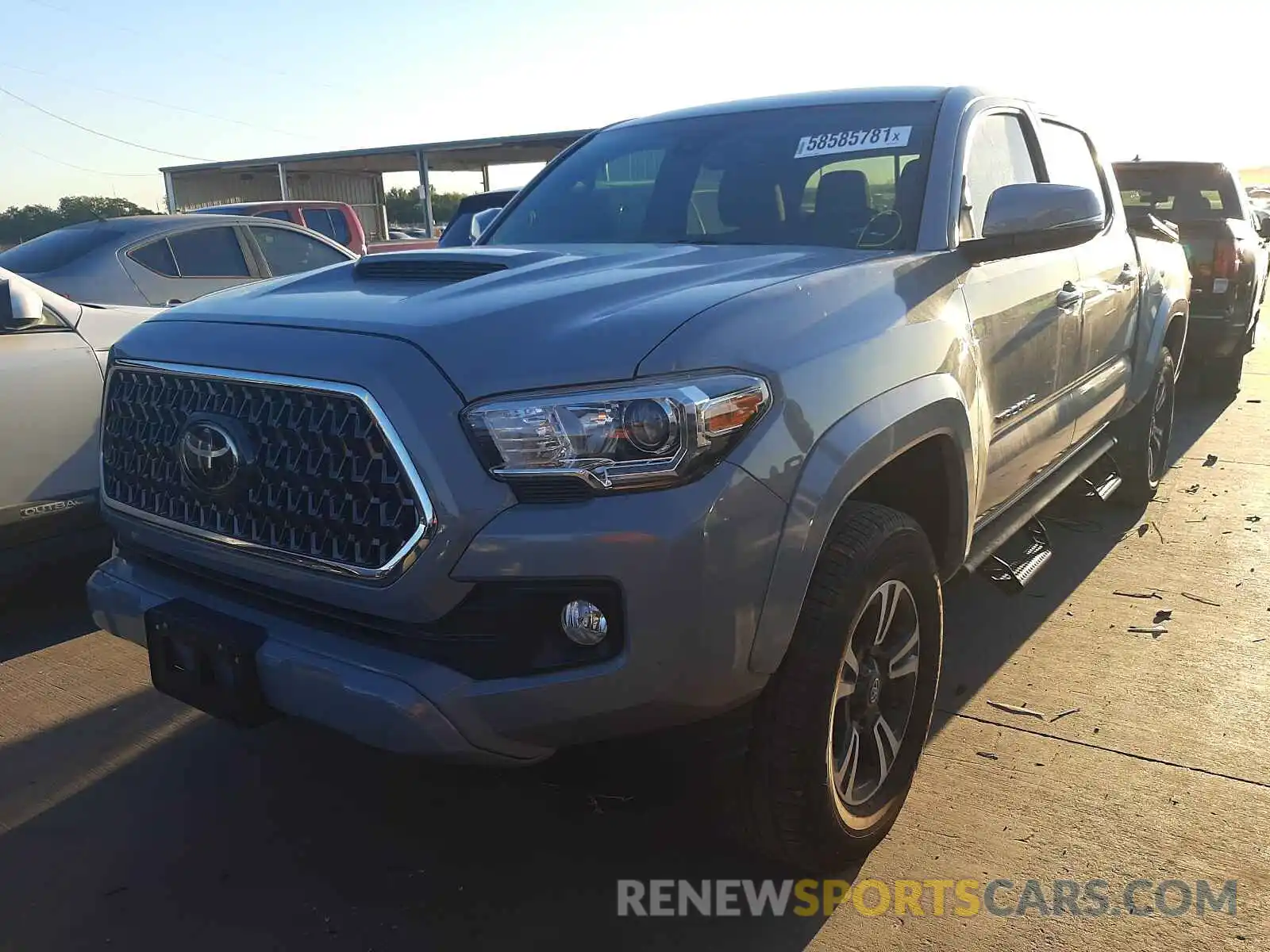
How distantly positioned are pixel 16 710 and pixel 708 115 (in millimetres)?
3132

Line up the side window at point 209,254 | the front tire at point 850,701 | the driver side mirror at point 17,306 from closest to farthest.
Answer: the front tire at point 850,701
the driver side mirror at point 17,306
the side window at point 209,254

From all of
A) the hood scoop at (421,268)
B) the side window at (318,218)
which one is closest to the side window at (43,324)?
the hood scoop at (421,268)

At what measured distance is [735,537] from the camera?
1948mm

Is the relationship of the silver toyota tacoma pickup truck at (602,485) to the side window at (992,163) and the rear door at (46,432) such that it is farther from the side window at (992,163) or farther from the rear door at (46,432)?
the rear door at (46,432)

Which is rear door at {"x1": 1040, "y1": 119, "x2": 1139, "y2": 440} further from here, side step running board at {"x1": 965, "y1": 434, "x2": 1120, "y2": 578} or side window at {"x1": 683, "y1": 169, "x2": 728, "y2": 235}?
side window at {"x1": 683, "y1": 169, "x2": 728, "y2": 235}

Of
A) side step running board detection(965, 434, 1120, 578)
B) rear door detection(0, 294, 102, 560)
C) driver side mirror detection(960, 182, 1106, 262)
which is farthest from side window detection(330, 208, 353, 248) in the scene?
driver side mirror detection(960, 182, 1106, 262)

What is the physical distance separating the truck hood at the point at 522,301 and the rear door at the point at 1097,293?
153cm

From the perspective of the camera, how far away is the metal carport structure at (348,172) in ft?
92.0

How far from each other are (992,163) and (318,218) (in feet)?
35.7

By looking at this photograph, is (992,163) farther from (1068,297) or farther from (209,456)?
(209,456)

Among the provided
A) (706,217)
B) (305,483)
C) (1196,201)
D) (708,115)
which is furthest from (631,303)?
(1196,201)

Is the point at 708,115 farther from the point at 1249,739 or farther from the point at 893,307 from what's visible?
the point at 1249,739

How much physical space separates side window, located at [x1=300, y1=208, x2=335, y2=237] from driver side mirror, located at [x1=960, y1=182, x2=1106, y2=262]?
36.5 feet

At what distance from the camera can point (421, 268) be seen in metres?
2.67
